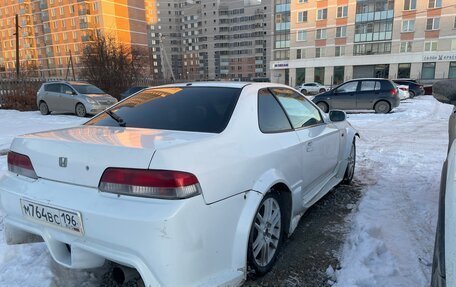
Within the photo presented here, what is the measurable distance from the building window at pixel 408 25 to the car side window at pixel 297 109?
5182cm

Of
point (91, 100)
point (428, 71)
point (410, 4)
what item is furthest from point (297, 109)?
point (410, 4)

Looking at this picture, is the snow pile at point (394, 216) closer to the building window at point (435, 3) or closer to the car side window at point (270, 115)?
the car side window at point (270, 115)

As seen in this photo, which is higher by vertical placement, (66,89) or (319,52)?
(319,52)

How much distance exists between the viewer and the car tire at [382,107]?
13766 mm

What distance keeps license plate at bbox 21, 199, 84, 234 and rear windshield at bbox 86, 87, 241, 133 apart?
2.88 ft

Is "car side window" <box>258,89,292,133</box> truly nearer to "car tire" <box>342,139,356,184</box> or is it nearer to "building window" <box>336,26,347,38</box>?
"car tire" <box>342,139,356,184</box>

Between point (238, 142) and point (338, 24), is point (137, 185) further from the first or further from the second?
point (338, 24)

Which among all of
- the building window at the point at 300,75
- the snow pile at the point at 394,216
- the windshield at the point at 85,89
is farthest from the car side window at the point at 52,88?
the building window at the point at 300,75

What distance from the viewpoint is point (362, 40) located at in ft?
161

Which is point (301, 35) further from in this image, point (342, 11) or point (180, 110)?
point (180, 110)

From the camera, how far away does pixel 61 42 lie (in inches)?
3105

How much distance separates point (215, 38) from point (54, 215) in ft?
379

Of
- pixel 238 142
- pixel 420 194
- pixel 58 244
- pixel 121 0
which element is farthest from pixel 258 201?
pixel 121 0

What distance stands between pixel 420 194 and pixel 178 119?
3.46m
